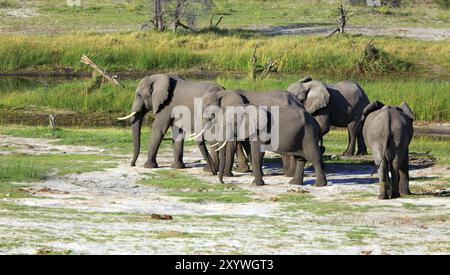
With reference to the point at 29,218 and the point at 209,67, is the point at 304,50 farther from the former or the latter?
the point at 29,218

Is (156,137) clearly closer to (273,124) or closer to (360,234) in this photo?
(273,124)

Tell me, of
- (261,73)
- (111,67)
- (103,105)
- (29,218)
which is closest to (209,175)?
(29,218)

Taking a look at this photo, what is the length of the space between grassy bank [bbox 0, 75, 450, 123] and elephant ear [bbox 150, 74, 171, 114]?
8699 millimetres

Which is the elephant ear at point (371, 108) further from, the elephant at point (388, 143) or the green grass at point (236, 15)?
the green grass at point (236, 15)

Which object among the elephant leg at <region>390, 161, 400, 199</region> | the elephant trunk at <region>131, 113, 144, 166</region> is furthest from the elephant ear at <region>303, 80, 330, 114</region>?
the elephant leg at <region>390, 161, 400, 199</region>

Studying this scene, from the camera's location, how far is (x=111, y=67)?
1543 inches

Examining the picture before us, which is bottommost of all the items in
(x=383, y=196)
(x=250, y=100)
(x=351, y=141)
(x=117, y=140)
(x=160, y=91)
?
(x=117, y=140)

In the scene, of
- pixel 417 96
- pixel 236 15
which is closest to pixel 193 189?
pixel 417 96

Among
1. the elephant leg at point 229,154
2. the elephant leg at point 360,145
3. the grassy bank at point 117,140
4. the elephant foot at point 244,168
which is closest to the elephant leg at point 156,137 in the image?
the grassy bank at point 117,140

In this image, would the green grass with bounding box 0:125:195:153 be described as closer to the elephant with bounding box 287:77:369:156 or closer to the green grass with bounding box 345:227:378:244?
the elephant with bounding box 287:77:369:156

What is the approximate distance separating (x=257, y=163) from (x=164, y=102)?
2.95m

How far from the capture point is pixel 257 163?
1845 centimetres

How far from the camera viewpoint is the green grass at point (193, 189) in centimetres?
1689

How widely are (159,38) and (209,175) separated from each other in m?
23.6
